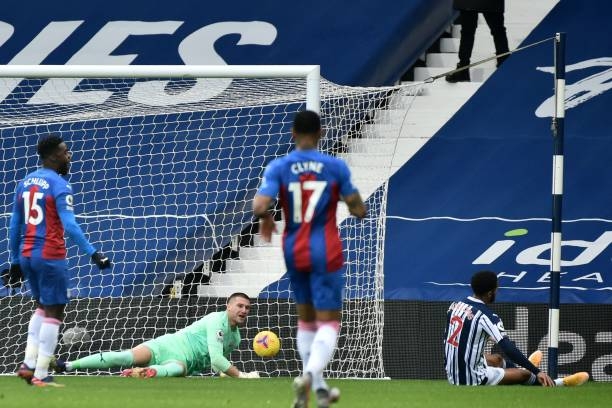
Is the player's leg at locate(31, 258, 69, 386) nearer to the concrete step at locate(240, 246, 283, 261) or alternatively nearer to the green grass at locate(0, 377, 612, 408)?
the green grass at locate(0, 377, 612, 408)

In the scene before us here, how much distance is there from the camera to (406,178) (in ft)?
55.0

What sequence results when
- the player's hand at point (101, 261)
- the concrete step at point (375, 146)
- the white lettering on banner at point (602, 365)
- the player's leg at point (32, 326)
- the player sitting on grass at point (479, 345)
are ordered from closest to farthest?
1. the player's hand at point (101, 261)
2. the player's leg at point (32, 326)
3. the player sitting on grass at point (479, 345)
4. the white lettering on banner at point (602, 365)
5. the concrete step at point (375, 146)

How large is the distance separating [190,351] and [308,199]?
4982mm

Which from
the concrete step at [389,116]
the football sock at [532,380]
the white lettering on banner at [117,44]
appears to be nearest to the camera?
the football sock at [532,380]

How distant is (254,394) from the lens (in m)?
10.2

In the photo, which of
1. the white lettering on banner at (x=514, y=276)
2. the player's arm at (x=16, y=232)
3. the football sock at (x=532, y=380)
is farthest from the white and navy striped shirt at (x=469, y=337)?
the player's arm at (x=16, y=232)

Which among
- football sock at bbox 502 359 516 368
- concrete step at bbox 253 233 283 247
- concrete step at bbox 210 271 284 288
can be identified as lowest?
football sock at bbox 502 359 516 368

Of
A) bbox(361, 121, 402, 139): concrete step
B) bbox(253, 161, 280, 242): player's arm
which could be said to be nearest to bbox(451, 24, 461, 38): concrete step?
bbox(361, 121, 402, 139): concrete step

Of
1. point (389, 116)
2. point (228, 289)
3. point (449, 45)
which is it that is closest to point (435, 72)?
point (449, 45)

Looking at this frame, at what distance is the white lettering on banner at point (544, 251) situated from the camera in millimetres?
15711

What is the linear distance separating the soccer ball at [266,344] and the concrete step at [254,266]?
2.27 meters

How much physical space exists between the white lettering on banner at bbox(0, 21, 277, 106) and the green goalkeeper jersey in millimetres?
5053

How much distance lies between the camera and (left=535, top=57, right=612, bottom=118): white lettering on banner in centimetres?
1705

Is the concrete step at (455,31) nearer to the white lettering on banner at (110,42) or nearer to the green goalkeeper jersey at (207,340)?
the white lettering on banner at (110,42)
